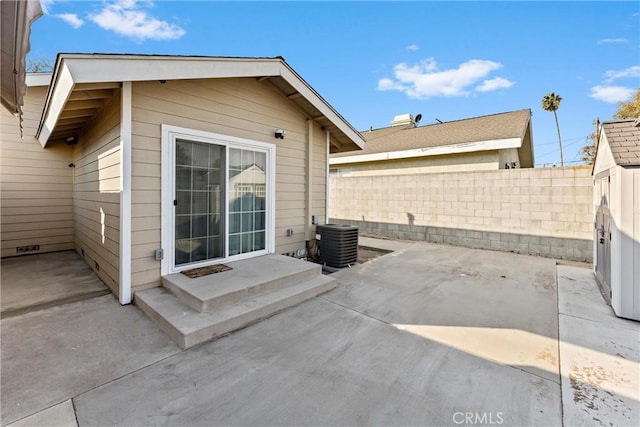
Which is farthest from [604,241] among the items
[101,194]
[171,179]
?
[101,194]

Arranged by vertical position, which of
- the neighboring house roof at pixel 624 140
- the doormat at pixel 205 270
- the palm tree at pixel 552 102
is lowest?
the doormat at pixel 205 270

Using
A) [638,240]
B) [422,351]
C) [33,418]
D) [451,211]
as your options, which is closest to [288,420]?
[422,351]

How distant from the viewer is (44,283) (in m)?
4.27

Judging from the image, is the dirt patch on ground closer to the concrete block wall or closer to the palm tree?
the concrete block wall

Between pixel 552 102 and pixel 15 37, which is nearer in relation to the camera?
pixel 15 37

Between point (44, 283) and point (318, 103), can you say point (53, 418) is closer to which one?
point (44, 283)

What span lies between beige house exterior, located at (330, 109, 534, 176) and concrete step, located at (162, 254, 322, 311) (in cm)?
824

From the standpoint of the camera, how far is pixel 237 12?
6395mm

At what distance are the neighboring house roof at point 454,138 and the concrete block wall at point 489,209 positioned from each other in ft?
8.29

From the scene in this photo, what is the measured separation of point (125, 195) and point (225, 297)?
70.3 inches

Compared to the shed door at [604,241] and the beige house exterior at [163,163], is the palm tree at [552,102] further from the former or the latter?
the beige house exterior at [163,163]

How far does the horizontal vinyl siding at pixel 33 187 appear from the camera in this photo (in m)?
6.12

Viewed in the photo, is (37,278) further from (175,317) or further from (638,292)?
(638,292)

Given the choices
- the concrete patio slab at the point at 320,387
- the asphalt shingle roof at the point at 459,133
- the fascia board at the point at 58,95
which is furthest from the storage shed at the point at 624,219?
the fascia board at the point at 58,95
